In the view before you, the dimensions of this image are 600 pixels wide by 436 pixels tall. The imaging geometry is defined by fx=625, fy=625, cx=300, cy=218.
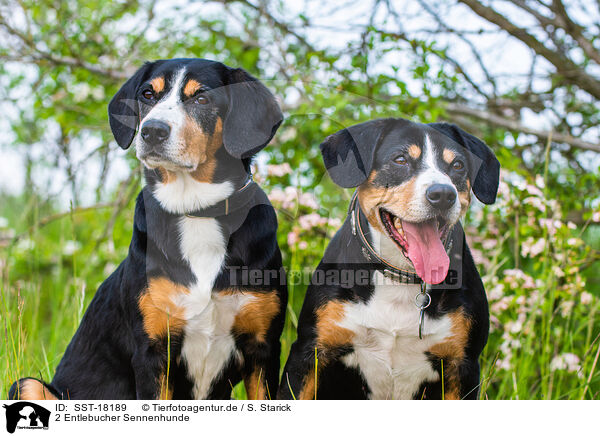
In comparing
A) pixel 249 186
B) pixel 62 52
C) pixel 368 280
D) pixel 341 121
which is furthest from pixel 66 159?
pixel 368 280

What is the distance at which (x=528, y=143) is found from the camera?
4.66 m

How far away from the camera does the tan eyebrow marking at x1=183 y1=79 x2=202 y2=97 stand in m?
2.78

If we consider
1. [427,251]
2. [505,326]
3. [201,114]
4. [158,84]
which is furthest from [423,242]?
[505,326]

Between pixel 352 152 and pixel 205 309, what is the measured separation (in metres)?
0.93

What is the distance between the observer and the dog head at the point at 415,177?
2.51 meters

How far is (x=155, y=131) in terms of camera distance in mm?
2533

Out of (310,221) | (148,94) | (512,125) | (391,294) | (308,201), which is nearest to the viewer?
(391,294)

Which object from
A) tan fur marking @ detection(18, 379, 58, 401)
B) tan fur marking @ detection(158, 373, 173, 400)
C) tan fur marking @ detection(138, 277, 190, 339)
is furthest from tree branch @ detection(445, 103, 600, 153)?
tan fur marking @ detection(18, 379, 58, 401)

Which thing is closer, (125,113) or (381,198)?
(381,198)

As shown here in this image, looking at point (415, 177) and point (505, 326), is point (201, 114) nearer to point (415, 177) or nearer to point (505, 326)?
point (415, 177)

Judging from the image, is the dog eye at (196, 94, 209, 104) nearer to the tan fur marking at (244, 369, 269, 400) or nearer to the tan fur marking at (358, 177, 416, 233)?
the tan fur marking at (358, 177, 416, 233)

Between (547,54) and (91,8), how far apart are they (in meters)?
3.33

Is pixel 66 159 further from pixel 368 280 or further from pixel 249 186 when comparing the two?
pixel 368 280
